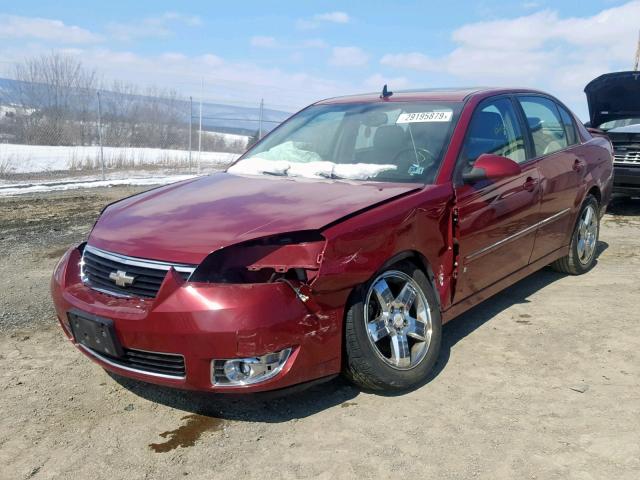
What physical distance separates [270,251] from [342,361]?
0.68 metres

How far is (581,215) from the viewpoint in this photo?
504cm

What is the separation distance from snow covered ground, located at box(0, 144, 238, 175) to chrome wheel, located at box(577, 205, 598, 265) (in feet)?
45.6

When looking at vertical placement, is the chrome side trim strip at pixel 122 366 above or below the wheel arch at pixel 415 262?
below

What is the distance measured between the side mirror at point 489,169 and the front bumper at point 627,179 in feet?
17.8

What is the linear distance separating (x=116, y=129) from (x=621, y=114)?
58.0 feet

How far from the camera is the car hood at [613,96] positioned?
26.4 feet

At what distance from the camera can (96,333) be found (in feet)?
8.66

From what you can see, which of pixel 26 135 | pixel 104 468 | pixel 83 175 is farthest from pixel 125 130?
pixel 104 468

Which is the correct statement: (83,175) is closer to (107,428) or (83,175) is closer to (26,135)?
(26,135)

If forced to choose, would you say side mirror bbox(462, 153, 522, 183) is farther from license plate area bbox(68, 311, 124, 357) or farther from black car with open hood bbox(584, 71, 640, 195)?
black car with open hood bbox(584, 71, 640, 195)

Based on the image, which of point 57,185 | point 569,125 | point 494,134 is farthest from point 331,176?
point 57,185

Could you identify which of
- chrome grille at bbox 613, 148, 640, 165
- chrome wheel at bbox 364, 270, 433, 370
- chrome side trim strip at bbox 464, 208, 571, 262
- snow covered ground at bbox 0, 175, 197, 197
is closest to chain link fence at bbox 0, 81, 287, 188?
snow covered ground at bbox 0, 175, 197, 197

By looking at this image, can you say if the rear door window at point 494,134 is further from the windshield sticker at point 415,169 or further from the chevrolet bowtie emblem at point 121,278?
the chevrolet bowtie emblem at point 121,278

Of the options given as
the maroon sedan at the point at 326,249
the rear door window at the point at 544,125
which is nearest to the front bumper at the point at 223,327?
the maroon sedan at the point at 326,249
